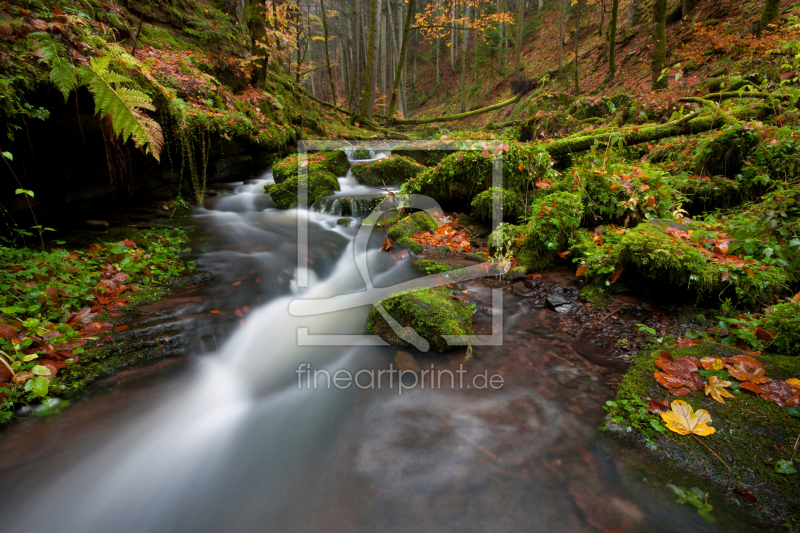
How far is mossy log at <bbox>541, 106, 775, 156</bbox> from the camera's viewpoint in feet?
17.6

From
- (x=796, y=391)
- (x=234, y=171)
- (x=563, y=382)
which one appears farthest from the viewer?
(x=234, y=171)

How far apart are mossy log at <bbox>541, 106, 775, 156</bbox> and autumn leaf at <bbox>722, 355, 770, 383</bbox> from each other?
4.36 m

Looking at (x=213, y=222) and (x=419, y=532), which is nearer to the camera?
(x=419, y=532)

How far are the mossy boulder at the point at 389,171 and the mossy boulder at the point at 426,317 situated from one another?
5.61 m

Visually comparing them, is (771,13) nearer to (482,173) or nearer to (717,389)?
(482,173)

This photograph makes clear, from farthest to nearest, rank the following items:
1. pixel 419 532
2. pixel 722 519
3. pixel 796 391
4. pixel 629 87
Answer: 1. pixel 629 87
2. pixel 796 391
3. pixel 419 532
4. pixel 722 519

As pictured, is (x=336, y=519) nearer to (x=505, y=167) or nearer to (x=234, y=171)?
(x=505, y=167)

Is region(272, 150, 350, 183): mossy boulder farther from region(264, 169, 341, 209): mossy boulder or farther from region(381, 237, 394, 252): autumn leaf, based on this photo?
region(381, 237, 394, 252): autumn leaf

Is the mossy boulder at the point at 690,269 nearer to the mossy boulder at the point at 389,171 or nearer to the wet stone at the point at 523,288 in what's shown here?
the wet stone at the point at 523,288

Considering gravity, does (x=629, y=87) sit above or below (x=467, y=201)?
above

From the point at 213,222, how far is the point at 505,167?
5.44m

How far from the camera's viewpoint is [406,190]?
23.0 feet

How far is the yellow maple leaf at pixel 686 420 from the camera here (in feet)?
7.02

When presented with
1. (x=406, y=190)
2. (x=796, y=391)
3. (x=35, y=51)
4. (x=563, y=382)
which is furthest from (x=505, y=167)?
(x=35, y=51)
